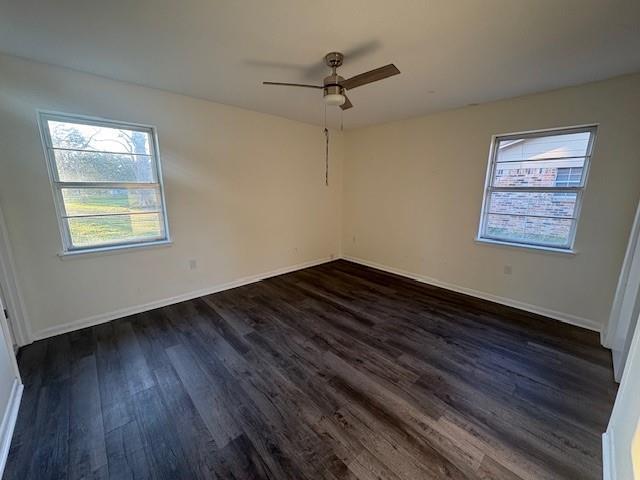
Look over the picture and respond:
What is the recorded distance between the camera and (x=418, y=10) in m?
1.58

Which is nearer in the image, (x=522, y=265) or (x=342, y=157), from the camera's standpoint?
(x=522, y=265)

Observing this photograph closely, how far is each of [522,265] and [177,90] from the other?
4.55m

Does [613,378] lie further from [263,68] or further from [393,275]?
[263,68]

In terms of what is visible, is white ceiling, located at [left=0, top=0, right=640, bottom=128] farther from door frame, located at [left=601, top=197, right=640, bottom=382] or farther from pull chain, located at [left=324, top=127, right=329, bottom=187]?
pull chain, located at [left=324, top=127, right=329, bottom=187]

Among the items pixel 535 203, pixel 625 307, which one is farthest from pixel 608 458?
pixel 535 203

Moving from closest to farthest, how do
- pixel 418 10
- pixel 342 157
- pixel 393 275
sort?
pixel 418 10 < pixel 393 275 < pixel 342 157

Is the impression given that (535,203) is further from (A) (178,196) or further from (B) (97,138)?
(B) (97,138)

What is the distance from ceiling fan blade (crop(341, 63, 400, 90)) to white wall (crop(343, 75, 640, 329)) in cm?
208

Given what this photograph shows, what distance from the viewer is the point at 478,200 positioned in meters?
3.42

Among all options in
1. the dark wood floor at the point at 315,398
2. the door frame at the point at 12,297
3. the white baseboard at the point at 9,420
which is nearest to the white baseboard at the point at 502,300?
the dark wood floor at the point at 315,398

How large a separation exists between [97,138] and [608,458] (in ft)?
15.1

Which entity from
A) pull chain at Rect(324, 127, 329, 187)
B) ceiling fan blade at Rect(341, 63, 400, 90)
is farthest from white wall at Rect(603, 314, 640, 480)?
Result: pull chain at Rect(324, 127, 329, 187)

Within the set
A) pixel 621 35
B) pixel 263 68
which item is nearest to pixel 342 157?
pixel 263 68

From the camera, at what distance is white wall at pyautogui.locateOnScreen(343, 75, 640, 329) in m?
2.51
